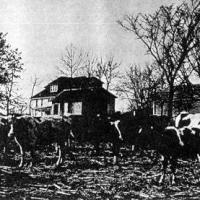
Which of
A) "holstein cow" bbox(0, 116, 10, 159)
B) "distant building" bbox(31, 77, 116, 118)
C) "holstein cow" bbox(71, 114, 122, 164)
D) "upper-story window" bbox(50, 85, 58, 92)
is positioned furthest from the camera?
"upper-story window" bbox(50, 85, 58, 92)

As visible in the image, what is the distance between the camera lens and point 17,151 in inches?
718

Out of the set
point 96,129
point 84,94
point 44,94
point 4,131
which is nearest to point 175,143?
point 96,129

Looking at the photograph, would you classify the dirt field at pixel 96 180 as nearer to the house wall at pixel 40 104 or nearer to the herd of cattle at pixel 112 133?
the herd of cattle at pixel 112 133

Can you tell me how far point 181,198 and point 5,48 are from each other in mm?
30010

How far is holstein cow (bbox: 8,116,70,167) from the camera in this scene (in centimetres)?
1508

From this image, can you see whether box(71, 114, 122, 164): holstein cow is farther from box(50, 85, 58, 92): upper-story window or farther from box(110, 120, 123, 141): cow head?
box(50, 85, 58, 92): upper-story window

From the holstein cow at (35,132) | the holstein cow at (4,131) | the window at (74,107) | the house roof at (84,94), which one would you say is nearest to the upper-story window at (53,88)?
the house roof at (84,94)

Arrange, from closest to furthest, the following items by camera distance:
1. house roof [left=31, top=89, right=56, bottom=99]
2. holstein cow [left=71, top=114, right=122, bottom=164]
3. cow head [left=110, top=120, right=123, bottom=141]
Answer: cow head [left=110, top=120, right=123, bottom=141]
holstein cow [left=71, top=114, right=122, bottom=164]
house roof [left=31, top=89, right=56, bottom=99]

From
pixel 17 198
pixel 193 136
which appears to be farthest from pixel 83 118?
pixel 17 198

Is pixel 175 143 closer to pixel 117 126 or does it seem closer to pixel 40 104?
pixel 117 126

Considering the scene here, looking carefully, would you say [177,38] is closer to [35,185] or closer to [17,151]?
[17,151]

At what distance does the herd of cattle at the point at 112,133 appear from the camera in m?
11.6

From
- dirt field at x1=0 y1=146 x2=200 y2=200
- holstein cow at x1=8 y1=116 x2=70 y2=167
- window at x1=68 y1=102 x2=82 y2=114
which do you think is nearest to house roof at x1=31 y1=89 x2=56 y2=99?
window at x1=68 y1=102 x2=82 y2=114

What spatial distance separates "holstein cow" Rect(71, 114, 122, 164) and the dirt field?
60.6 inches
